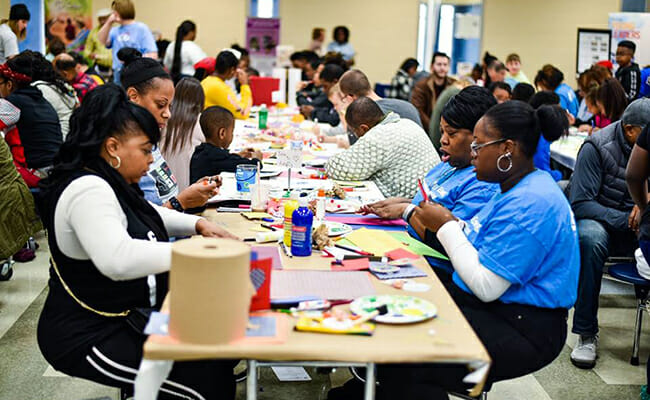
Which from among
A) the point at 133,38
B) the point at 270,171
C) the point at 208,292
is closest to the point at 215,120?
the point at 270,171

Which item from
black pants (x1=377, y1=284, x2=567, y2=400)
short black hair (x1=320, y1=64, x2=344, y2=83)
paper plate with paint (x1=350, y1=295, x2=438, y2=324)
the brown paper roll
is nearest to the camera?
the brown paper roll

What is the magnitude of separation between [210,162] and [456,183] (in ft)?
5.00

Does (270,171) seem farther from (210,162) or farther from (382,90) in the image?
(382,90)

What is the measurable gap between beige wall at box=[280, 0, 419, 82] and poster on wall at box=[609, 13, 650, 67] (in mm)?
3907

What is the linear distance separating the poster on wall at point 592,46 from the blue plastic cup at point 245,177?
839 cm

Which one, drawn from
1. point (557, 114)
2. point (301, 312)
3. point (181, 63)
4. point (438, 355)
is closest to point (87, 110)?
point (301, 312)

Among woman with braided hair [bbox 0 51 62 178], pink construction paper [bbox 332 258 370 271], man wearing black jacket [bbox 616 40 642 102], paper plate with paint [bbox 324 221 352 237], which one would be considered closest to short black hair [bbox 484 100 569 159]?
pink construction paper [bbox 332 258 370 271]

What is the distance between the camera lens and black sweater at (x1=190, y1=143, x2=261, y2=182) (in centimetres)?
388

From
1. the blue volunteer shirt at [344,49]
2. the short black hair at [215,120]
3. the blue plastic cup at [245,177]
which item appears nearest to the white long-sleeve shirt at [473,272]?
the blue plastic cup at [245,177]

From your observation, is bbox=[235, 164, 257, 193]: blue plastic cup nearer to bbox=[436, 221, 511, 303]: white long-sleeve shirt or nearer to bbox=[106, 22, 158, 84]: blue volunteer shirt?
bbox=[436, 221, 511, 303]: white long-sleeve shirt

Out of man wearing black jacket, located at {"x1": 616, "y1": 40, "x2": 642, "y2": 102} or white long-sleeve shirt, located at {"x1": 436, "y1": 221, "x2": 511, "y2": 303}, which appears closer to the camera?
white long-sleeve shirt, located at {"x1": 436, "y1": 221, "x2": 511, "y2": 303}

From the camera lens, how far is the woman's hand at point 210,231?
2574mm

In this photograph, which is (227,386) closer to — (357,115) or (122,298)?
(122,298)

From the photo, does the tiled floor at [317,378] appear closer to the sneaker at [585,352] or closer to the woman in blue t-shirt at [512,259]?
the sneaker at [585,352]
